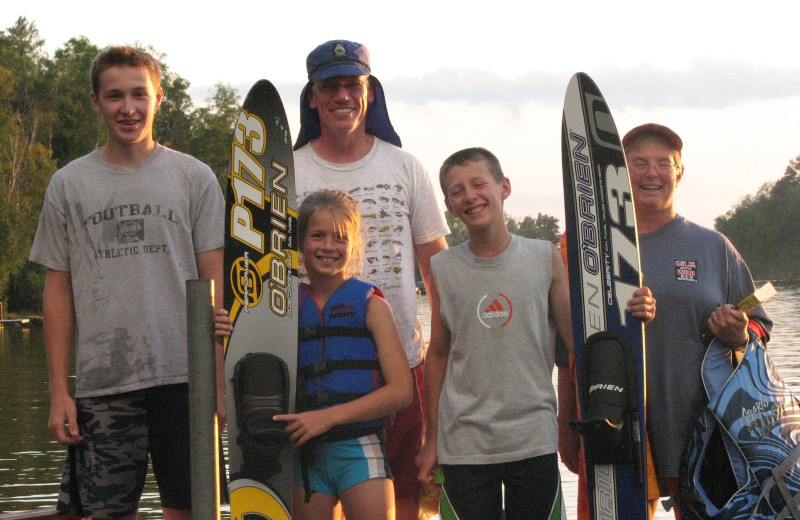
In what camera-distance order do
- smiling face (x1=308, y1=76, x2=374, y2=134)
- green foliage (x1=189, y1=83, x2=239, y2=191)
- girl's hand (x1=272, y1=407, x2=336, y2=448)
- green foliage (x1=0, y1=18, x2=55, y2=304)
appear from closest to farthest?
1. girl's hand (x1=272, y1=407, x2=336, y2=448)
2. smiling face (x1=308, y1=76, x2=374, y2=134)
3. green foliage (x1=0, y1=18, x2=55, y2=304)
4. green foliage (x1=189, y1=83, x2=239, y2=191)

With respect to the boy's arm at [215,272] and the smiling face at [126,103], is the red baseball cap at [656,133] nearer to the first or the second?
the boy's arm at [215,272]

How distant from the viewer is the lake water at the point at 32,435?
8.44m

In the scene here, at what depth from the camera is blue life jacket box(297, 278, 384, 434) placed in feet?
10.6

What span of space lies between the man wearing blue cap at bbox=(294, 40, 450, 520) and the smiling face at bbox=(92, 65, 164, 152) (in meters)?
0.61

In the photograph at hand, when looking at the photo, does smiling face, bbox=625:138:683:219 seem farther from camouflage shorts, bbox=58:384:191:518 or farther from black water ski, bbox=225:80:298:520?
camouflage shorts, bbox=58:384:191:518

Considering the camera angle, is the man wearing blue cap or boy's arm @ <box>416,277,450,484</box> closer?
boy's arm @ <box>416,277,450,484</box>

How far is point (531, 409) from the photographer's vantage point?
324 cm

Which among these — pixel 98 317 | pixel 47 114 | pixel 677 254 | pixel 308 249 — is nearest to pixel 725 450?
pixel 677 254

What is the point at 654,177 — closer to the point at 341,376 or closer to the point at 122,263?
the point at 341,376

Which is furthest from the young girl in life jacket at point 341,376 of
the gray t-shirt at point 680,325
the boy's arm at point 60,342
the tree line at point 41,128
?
the tree line at point 41,128

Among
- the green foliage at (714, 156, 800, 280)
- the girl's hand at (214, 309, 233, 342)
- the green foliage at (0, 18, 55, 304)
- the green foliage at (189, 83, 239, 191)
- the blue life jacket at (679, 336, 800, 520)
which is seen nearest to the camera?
the girl's hand at (214, 309, 233, 342)

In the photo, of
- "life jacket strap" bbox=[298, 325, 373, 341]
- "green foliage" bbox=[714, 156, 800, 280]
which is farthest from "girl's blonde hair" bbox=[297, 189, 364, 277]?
"green foliage" bbox=[714, 156, 800, 280]

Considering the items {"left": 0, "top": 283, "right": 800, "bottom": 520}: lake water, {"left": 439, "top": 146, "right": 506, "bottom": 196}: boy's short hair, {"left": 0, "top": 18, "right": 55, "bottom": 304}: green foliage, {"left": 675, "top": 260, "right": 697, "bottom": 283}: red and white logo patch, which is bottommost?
{"left": 0, "top": 283, "right": 800, "bottom": 520}: lake water

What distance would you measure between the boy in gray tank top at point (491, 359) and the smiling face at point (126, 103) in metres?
1.11
